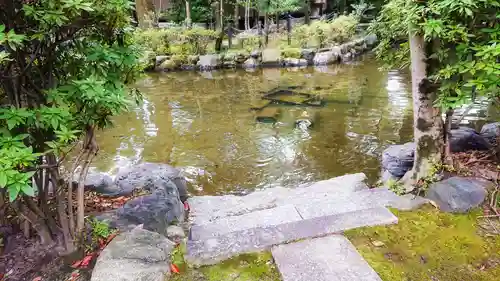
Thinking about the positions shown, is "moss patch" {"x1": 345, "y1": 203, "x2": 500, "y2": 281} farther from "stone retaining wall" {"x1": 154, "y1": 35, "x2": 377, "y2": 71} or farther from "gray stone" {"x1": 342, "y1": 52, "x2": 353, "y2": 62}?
"gray stone" {"x1": 342, "y1": 52, "x2": 353, "y2": 62}

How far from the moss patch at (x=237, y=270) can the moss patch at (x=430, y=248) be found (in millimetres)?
613

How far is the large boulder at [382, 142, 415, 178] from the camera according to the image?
419 centimetres

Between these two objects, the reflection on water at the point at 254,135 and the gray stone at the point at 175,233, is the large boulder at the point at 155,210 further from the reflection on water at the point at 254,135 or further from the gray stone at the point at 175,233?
the reflection on water at the point at 254,135

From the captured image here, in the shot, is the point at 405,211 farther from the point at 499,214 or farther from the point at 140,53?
the point at 140,53

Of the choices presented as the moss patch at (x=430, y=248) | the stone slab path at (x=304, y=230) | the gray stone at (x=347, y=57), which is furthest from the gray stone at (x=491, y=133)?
the gray stone at (x=347, y=57)

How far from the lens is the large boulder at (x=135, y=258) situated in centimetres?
223

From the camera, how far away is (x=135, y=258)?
237cm

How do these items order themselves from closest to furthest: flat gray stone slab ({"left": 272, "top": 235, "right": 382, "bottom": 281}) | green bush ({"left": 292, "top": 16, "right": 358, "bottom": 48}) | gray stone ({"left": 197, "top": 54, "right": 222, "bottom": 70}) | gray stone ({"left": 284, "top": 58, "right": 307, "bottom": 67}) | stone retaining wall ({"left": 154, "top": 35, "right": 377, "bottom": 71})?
flat gray stone slab ({"left": 272, "top": 235, "right": 382, "bottom": 281}) < gray stone ({"left": 284, "top": 58, "right": 307, "bottom": 67}) < stone retaining wall ({"left": 154, "top": 35, "right": 377, "bottom": 71}) < gray stone ({"left": 197, "top": 54, "right": 222, "bottom": 70}) < green bush ({"left": 292, "top": 16, "right": 358, "bottom": 48})

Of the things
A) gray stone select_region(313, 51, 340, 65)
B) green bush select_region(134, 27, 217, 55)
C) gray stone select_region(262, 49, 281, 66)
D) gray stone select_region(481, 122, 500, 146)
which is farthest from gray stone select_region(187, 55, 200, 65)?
gray stone select_region(481, 122, 500, 146)

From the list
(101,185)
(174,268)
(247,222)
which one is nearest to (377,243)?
(247,222)

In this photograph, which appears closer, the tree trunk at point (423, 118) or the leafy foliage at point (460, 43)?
the leafy foliage at point (460, 43)

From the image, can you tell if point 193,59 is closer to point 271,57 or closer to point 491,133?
point 271,57

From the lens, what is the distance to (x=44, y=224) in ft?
8.25

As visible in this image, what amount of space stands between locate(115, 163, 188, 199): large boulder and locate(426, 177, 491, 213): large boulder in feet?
8.42
